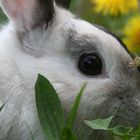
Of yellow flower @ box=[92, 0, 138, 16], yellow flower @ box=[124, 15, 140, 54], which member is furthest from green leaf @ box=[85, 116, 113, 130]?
yellow flower @ box=[92, 0, 138, 16]

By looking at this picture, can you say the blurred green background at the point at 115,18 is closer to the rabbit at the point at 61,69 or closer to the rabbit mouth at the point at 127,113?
the rabbit at the point at 61,69

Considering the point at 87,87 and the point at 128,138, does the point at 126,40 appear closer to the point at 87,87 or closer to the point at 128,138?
the point at 87,87

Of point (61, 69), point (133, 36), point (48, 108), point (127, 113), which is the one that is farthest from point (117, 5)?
point (48, 108)

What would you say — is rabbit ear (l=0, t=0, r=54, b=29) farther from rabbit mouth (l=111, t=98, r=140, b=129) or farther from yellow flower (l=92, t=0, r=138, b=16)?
yellow flower (l=92, t=0, r=138, b=16)

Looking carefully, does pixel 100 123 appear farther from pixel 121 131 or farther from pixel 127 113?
pixel 127 113

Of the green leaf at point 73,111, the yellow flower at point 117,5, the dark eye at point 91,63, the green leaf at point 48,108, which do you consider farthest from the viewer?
the yellow flower at point 117,5

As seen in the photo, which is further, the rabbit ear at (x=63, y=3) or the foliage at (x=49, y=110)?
the rabbit ear at (x=63, y=3)

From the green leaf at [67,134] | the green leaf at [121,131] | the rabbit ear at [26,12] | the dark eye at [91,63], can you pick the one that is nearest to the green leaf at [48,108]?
the green leaf at [67,134]
